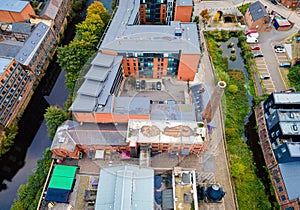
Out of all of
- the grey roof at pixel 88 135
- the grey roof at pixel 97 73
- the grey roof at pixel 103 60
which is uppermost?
→ the grey roof at pixel 103 60

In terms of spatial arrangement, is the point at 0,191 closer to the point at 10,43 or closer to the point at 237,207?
the point at 10,43

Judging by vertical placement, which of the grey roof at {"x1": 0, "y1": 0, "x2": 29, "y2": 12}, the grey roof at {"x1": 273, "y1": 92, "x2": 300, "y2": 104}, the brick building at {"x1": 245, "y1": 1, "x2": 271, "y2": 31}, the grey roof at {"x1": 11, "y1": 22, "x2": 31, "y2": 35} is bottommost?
the grey roof at {"x1": 273, "y1": 92, "x2": 300, "y2": 104}

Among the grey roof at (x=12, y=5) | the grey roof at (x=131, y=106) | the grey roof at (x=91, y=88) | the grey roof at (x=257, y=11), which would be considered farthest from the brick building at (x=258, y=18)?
the grey roof at (x=12, y=5)

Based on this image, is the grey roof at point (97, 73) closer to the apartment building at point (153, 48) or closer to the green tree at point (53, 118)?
the apartment building at point (153, 48)

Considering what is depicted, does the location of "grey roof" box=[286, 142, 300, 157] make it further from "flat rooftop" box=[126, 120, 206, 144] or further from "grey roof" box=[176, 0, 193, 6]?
"grey roof" box=[176, 0, 193, 6]

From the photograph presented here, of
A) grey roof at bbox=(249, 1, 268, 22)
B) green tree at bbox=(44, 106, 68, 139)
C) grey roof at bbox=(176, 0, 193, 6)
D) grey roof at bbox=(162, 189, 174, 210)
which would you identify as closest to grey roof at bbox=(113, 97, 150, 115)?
green tree at bbox=(44, 106, 68, 139)

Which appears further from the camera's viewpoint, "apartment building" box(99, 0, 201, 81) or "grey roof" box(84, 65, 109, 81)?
"apartment building" box(99, 0, 201, 81)

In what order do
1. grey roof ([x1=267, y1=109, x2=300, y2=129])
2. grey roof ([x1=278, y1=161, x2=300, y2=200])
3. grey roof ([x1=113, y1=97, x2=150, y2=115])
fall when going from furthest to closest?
grey roof ([x1=113, y1=97, x2=150, y2=115]) → grey roof ([x1=267, y1=109, x2=300, y2=129]) → grey roof ([x1=278, y1=161, x2=300, y2=200])
